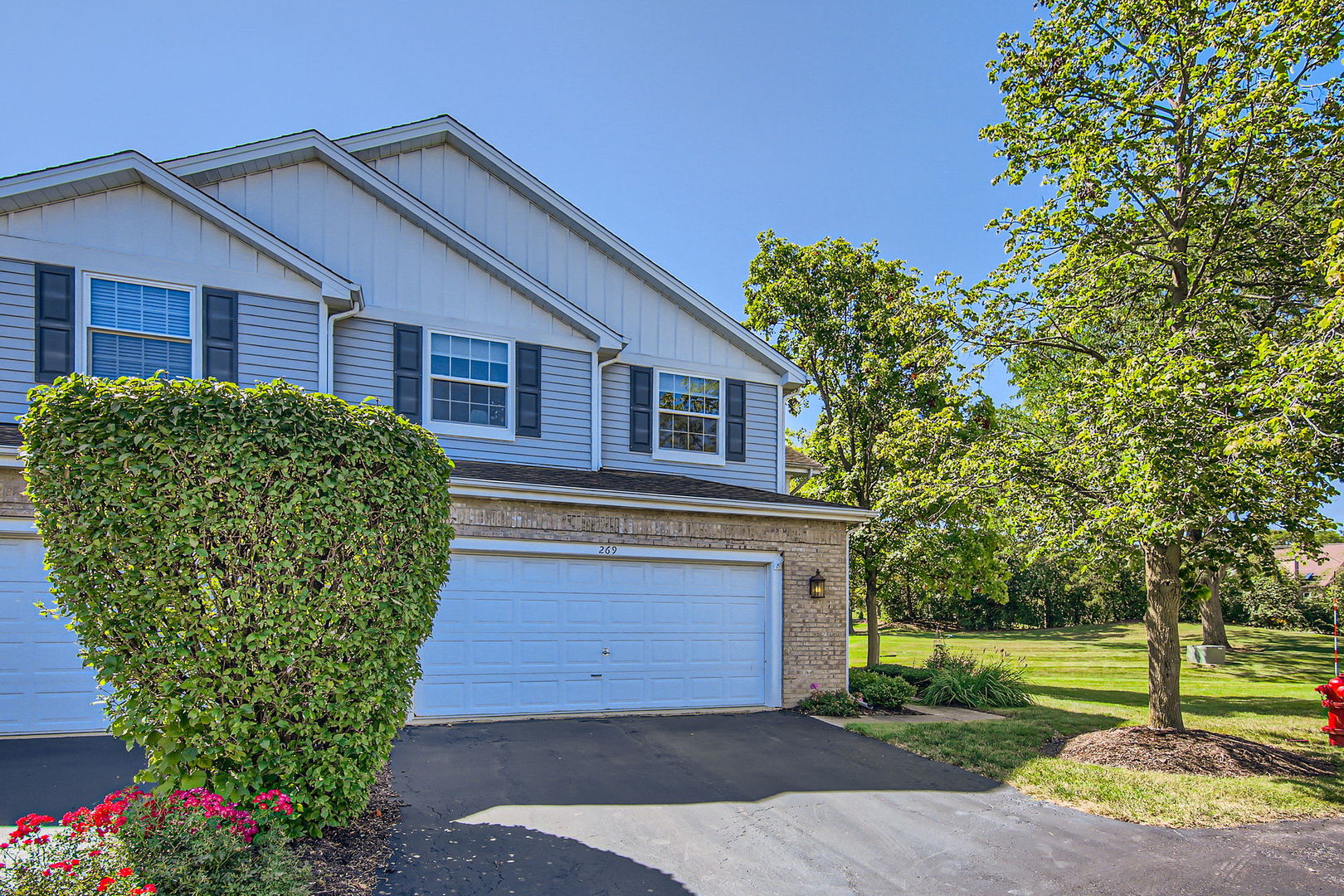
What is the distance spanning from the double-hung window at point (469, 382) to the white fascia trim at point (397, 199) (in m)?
1.08

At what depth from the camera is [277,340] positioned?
36.1 feet

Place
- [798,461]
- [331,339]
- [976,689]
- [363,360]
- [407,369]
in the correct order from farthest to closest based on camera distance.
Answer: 1. [798,461]
2. [976,689]
3. [407,369]
4. [363,360]
5. [331,339]

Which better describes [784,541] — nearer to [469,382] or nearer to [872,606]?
[469,382]

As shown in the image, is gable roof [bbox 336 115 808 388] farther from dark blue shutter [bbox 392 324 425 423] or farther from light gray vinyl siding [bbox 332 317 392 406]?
dark blue shutter [bbox 392 324 425 423]

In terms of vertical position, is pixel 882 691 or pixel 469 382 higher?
pixel 469 382

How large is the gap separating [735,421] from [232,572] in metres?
10.6

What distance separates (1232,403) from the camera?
28.4ft

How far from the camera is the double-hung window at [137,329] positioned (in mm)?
10070

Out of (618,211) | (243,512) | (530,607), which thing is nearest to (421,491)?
(243,512)

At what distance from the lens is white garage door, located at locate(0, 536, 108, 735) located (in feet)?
29.0

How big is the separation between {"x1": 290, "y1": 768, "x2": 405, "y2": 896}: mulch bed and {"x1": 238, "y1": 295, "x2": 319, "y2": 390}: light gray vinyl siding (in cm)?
653

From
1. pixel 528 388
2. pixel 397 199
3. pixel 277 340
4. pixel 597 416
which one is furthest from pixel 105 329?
pixel 597 416

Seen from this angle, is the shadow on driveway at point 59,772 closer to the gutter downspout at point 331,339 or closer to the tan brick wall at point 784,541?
the tan brick wall at point 784,541

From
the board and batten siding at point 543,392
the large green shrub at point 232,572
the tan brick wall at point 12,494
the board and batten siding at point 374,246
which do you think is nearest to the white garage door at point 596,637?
the board and batten siding at point 543,392
